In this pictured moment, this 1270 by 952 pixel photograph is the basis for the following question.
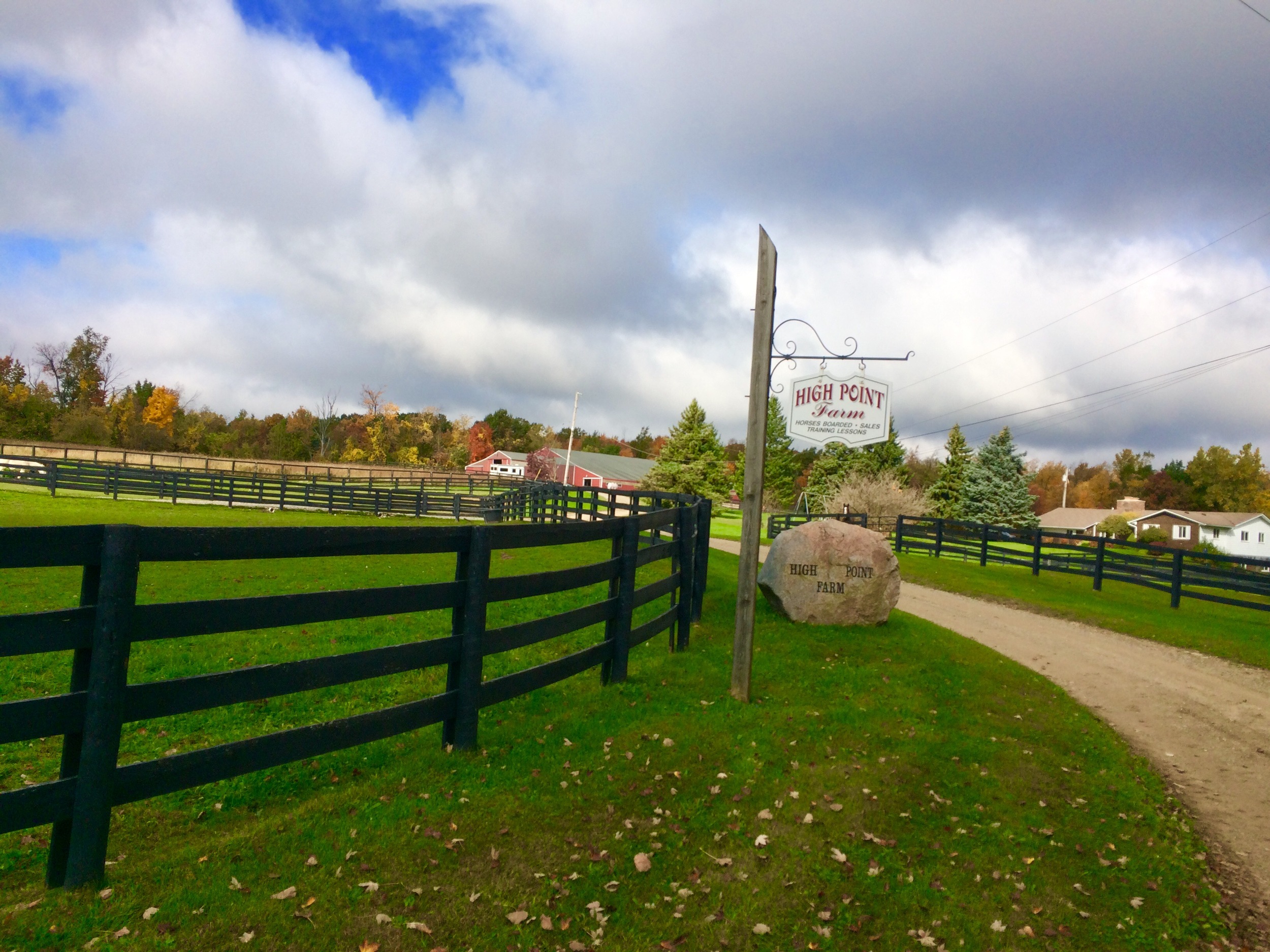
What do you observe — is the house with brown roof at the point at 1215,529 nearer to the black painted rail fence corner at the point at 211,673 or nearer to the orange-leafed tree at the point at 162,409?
the black painted rail fence corner at the point at 211,673

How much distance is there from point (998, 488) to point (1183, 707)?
51.4m

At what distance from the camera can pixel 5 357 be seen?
75.3 metres

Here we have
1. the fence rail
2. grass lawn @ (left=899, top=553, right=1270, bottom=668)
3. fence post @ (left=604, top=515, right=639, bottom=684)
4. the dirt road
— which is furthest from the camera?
the fence rail

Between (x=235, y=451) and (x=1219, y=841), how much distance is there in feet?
285

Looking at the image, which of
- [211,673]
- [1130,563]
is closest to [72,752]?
[211,673]

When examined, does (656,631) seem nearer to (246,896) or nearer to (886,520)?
(246,896)

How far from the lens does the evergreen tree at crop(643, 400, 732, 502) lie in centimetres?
6222

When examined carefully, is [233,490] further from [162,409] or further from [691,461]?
[162,409]

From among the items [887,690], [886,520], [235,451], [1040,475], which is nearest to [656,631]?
[887,690]

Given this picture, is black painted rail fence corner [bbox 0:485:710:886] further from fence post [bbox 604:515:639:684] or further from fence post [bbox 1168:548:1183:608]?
fence post [bbox 1168:548:1183:608]

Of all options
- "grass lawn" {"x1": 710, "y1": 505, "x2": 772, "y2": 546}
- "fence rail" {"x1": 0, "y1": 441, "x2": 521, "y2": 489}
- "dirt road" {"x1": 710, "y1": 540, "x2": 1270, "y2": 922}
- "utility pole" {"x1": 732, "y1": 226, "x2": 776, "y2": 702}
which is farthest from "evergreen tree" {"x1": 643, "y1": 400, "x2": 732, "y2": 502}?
"utility pole" {"x1": 732, "y1": 226, "x2": 776, "y2": 702}

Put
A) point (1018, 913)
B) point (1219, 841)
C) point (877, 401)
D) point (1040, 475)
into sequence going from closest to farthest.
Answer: point (1018, 913) < point (1219, 841) < point (877, 401) < point (1040, 475)

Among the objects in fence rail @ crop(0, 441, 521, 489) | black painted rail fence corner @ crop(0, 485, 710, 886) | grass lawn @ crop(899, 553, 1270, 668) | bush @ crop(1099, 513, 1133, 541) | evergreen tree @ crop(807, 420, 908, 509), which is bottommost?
grass lawn @ crop(899, 553, 1270, 668)

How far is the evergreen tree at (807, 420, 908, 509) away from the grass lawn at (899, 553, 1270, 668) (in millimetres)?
36592
